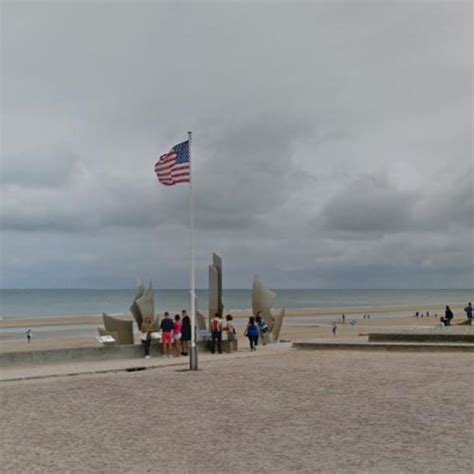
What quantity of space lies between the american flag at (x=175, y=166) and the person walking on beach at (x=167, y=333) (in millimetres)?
4006

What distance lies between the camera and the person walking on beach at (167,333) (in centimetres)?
1817

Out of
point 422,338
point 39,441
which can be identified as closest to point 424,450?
point 39,441

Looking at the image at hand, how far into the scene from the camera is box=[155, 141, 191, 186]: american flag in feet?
52.7

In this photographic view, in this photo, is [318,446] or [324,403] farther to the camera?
[324,403]

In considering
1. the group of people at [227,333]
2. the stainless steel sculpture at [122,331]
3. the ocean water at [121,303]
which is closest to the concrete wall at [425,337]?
the group of people at [227,333]

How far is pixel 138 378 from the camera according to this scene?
558 inches

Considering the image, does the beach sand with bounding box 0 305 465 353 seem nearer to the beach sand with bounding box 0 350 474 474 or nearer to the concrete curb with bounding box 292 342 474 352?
the concrete curb with bounding box 292 342 474 352

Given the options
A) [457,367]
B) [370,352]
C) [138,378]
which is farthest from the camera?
[370,352]

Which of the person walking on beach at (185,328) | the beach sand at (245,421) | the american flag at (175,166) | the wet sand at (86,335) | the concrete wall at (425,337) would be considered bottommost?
the wet sand at (86,335)

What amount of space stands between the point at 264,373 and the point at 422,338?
786 centimetres

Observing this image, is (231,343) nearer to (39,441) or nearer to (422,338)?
(422,338)

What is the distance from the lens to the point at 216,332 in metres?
19.5

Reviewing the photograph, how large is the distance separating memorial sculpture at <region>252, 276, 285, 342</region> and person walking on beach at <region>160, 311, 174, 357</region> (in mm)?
6643

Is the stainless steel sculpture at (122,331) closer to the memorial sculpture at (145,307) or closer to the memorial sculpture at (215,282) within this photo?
the memorial sculpture at (145,307)
